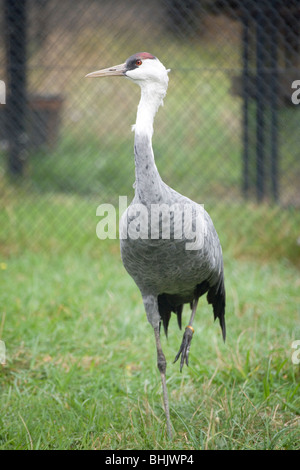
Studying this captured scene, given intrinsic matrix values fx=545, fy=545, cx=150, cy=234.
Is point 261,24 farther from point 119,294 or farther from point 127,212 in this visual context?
point 127,212

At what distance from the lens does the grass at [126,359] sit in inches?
96.6

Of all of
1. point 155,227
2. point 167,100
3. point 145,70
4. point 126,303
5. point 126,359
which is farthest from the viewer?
point 167,100

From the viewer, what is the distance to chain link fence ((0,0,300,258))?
17.1 ft

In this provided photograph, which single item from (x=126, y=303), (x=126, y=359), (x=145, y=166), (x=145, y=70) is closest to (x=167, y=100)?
(x=126, y=303)

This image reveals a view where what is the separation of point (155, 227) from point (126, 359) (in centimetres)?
138

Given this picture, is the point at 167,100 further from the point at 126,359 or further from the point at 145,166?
the point at 145,166

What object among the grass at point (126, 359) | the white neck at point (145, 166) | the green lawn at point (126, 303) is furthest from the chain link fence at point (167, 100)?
the white neck at point (145, 166)

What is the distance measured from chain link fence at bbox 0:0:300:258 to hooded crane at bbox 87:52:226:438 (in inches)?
109

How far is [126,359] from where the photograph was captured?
3.26m

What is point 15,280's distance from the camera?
4434 mm

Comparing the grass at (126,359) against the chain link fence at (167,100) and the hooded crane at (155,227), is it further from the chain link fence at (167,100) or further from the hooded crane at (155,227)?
the chain link fence at (167,100)

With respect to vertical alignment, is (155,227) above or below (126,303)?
above

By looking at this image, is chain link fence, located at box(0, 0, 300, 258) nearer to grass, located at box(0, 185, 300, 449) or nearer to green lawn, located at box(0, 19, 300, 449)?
green lawn, located at box(0, 19, 300, 449)

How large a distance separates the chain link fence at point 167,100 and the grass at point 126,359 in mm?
909
